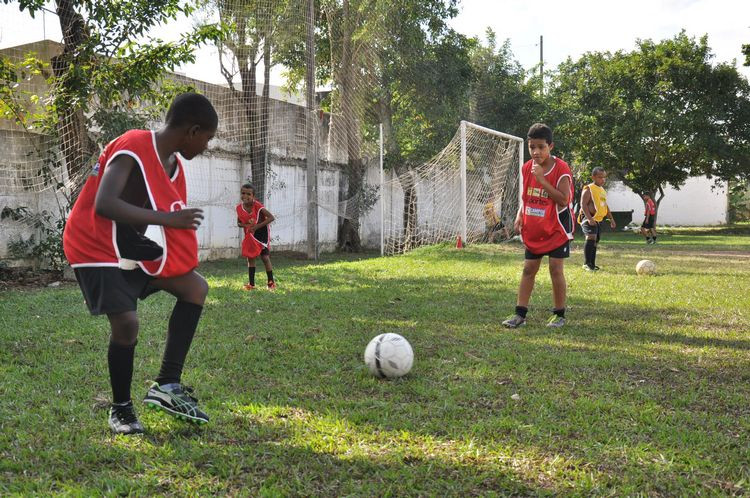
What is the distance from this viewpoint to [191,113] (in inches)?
119

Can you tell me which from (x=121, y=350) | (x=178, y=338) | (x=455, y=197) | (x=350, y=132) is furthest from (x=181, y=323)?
(x=350, y=132)

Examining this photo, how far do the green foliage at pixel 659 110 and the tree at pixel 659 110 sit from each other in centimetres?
4

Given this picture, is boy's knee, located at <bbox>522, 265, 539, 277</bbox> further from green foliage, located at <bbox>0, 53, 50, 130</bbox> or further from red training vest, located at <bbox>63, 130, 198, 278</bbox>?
green foliage, located at <bbox>0, 53, 50, 130</bbox>

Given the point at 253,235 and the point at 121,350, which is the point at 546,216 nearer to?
the point at 121,350

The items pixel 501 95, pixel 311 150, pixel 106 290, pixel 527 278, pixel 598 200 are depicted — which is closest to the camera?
pixel 106 290

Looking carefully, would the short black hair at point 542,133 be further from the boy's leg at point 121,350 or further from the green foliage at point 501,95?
the green foliage at point 501,95

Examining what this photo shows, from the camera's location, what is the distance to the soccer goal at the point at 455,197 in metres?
17.0

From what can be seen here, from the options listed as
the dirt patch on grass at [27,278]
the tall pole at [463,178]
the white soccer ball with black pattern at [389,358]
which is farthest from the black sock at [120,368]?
the tall pole at [463,178]

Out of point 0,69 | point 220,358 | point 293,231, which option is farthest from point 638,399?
point 293,231

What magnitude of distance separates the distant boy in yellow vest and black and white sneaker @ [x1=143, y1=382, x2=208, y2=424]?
8.64 m

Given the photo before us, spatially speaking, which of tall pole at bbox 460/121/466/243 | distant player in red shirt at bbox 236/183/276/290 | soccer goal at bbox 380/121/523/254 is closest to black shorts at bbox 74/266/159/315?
distant player in red shirt at bbox 236/183/276/290

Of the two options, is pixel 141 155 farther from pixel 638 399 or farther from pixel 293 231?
pixel 293 231

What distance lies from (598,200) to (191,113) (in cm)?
920

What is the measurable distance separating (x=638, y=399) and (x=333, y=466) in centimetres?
193
